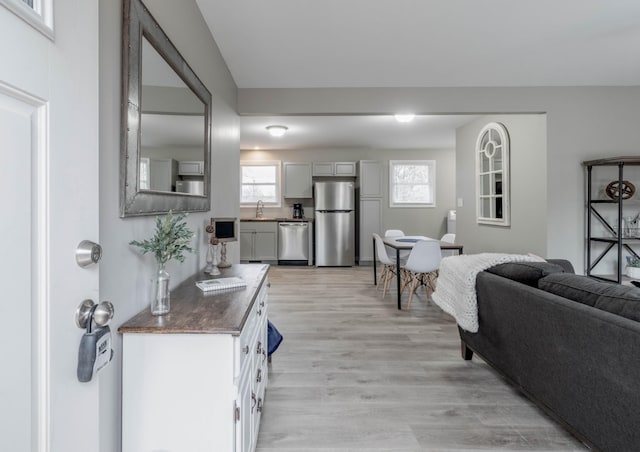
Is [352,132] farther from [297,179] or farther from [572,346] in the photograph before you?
[572,346]

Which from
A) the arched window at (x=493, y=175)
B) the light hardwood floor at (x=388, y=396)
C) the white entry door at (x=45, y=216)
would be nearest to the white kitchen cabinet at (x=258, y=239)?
the light hardwood floor at (x=388, y=396)

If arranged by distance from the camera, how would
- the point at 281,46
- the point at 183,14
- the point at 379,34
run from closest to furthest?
1. the point at 183,14
2. the point at 379,34
3. the point at 281,46

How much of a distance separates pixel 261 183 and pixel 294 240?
1.49 metres

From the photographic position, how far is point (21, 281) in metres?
0.50

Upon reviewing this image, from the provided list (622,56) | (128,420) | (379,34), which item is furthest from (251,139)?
(128,420)

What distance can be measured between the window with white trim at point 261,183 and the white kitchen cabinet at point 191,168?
205 inches

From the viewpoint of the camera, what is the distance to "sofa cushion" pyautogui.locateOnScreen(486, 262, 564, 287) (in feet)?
5.93

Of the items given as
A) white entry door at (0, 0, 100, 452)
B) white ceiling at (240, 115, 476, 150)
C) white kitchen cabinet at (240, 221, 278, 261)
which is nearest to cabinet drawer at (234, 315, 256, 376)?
white entry door at (0, 0, 100, 452)

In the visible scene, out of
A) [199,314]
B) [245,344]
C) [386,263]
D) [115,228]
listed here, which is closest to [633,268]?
[386,263]

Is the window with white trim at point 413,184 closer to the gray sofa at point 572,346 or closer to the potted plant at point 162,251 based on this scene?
the gray sofa at point 572,346

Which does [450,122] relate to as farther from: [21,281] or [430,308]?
[21,281]

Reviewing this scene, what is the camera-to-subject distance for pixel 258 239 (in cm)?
682

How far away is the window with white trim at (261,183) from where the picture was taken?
7.21 metres

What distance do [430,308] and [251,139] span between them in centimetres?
429
